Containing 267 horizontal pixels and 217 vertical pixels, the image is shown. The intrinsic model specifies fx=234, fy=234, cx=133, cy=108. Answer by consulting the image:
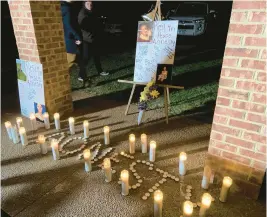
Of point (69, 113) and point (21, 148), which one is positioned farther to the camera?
point (69, 113)

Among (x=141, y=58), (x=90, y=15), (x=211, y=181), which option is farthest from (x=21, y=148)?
(x=90, y=15)

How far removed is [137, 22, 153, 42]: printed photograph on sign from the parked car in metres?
6.09

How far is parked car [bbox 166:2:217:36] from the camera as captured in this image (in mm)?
9094

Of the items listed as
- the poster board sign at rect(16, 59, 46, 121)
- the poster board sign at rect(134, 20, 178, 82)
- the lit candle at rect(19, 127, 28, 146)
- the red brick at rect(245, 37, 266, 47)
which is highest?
the red brick at rect(245, 37, 266, 47)

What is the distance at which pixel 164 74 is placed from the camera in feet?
12.0

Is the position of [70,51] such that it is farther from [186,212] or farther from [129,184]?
[186,212]

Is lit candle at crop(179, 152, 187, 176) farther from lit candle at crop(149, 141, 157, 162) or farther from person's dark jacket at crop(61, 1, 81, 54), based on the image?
person's dark jacket at crop(61, 1, 81, 54)

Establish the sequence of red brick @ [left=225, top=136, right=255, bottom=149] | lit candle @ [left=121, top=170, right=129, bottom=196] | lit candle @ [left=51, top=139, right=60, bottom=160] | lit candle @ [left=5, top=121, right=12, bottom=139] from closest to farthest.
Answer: red brick @ [left=225, top=136, right=255, bottom=149] < lit candle @ [left=121, top=170, right=129, bottom=196] < lit candle @ [left=51, top=139, right=60, bottom=160] < lit candle @ [left=5, top=121, right=12, bottom=139]

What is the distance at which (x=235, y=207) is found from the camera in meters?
2.23

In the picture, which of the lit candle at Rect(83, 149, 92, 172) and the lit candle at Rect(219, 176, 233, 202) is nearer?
the lit candle at Rect(219, 176, 233, 202)

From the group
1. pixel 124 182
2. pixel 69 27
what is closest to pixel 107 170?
pixel 124 182

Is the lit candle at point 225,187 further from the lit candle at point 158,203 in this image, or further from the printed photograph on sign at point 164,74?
the printed photograph on sign at point 164,74

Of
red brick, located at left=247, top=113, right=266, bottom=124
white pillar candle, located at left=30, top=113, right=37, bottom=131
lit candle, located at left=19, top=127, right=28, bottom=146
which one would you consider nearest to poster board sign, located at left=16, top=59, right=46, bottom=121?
white pillar candle, located at left=30, top=113, right=37, bottom=131

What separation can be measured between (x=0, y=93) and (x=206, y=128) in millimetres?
4374
